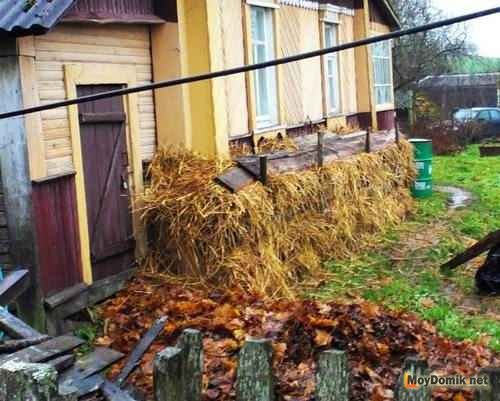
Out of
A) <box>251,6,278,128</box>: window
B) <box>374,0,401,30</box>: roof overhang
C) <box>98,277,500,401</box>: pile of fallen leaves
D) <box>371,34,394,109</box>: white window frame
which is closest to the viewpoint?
<box>98,277,500,401</box>: pile of fallen leaves

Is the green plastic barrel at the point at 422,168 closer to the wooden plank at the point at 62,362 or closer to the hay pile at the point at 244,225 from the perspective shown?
the hay pile at the point at 244,225

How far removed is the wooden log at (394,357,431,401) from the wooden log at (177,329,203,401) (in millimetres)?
677

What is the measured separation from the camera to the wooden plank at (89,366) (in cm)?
311

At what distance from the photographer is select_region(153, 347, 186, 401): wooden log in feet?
7.60

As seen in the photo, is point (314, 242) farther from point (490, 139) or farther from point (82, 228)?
point (490, 139)

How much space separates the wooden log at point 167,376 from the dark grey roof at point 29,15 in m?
4.53

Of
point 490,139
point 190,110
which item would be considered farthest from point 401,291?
point 490,139

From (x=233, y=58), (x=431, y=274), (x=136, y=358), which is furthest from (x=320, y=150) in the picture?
(x=136, y=358)

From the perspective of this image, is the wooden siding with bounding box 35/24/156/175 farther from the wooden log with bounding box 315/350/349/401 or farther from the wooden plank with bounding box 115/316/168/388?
the wooden log with bounding box 315/350/349/401

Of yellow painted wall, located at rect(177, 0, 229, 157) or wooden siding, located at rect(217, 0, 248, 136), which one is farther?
wooden siding, located at rect(217, 0, 248, 136)

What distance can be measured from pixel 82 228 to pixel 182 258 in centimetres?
119

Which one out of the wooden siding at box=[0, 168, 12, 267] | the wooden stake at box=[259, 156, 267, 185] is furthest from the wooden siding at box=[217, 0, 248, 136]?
the wooden siding at box=[0, 168, 12, 267]

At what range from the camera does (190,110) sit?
880 cm

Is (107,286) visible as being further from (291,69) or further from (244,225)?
(291,69)
